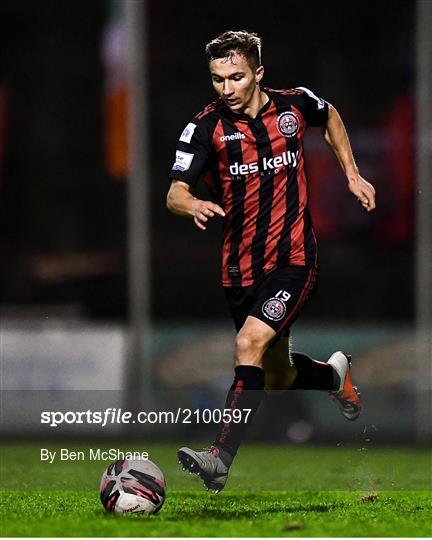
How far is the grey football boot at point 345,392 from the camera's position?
30.5 ft

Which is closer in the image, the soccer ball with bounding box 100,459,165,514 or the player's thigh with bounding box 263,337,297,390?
the soccer ball with bounding box 100,459,165,514

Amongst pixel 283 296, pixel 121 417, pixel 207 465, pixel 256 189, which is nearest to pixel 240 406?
pixel 207 465

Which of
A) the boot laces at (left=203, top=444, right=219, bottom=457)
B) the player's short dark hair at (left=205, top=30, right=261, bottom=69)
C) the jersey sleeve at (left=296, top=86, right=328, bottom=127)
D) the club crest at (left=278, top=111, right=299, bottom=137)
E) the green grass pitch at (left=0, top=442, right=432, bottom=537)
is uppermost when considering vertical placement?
the player's short dark hair at (left=205, top=30, right=261, bottom=69)

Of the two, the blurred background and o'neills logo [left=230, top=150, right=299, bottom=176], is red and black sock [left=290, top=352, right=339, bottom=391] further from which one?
the blurred background

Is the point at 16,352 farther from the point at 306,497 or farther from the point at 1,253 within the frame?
the point at 306,497

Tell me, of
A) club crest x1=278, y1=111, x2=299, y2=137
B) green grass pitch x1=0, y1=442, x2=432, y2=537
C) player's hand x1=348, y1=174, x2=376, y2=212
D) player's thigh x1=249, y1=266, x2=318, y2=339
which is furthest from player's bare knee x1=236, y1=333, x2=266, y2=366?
club crest x1=278, y1=111, x2=299, y2=137

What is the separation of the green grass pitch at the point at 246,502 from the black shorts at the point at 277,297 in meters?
1.07

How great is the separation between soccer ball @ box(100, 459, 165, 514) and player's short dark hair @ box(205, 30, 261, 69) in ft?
7.79

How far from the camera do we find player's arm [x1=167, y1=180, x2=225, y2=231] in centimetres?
757

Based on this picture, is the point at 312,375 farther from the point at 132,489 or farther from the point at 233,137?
the point at 132,489

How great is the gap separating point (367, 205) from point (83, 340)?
1086 cm

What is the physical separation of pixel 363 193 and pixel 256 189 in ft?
2.07

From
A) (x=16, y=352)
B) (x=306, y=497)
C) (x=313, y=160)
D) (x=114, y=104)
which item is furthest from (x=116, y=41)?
(x=306, y=497)

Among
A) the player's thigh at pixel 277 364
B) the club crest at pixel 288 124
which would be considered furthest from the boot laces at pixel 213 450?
the club crest at pixel 288 124
